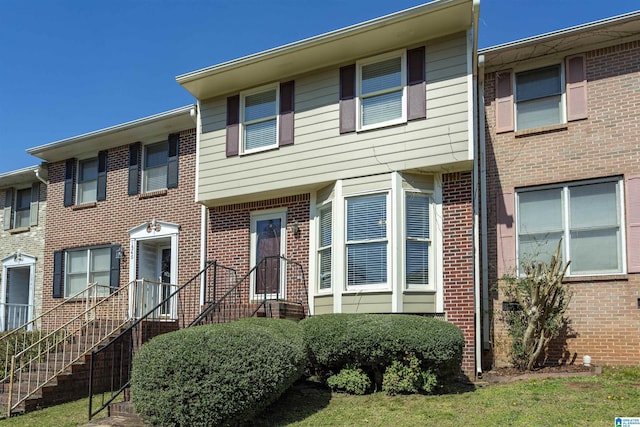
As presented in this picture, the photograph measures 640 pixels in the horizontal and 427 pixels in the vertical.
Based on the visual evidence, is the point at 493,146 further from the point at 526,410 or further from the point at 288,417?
the point at 288,417

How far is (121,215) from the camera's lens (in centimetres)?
1473

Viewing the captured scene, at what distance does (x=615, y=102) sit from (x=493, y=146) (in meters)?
2.20

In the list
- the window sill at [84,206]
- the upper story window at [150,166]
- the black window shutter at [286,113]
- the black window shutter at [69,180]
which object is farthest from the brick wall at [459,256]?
the black window shutter at [69,180]

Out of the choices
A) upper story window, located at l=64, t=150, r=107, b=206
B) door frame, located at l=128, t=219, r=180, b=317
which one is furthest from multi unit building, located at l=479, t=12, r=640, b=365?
upper story window, located at l=64, t=150, r=107, b=206

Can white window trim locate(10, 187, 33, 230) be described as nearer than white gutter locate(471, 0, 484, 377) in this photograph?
No

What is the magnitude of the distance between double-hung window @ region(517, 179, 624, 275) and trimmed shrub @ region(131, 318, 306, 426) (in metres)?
5.60

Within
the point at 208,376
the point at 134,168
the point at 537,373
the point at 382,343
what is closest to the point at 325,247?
the point at 382,343

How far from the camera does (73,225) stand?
615 inches

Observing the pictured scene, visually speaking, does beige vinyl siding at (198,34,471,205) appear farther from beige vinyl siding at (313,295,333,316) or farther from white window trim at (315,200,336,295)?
beige vinyl siding at (313,295,333,316)

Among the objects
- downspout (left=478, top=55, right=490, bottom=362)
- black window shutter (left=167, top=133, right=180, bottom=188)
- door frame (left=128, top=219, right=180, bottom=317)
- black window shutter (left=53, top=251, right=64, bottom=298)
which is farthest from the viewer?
black window shutter (left=53, top=251, right=64, bottom=298)

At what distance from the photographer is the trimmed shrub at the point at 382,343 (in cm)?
824

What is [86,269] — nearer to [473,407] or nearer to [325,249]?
[325,249]

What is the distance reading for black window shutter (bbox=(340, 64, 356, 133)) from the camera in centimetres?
1087

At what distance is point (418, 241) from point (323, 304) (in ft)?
6.98
